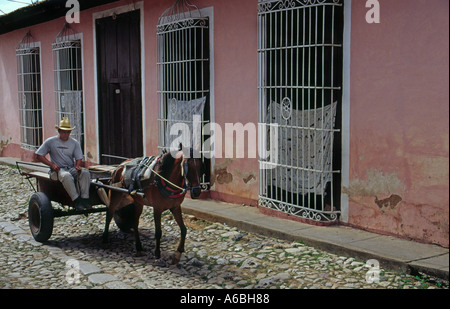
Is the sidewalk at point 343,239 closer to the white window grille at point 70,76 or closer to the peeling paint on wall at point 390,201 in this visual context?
the peeling paint on wall at point 390,201

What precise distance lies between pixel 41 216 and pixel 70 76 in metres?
6.67

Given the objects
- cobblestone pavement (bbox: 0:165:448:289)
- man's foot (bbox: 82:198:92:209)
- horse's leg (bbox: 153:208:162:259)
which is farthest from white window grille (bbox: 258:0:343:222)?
man's foot (bbox: 82:198:92:209)

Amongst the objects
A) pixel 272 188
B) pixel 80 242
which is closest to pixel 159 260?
pixel 80 242

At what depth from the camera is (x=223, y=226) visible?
25.2 ft

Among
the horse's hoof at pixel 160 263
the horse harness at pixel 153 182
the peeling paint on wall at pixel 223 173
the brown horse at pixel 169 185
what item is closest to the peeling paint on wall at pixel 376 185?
the brown horse at pixel 169 185

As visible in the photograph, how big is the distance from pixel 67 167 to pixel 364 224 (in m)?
3.71

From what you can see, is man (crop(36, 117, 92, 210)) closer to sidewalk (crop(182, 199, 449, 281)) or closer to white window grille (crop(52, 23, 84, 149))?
sidewalk (crop(182, 199, 449, 281))

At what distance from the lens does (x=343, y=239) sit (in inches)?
251

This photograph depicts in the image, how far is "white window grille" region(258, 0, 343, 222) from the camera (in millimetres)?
6859

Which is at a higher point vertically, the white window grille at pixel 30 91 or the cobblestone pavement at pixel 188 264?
the white window grille at pixel 30 91

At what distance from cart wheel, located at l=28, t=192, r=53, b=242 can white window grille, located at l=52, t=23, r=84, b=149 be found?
5698 millimetres

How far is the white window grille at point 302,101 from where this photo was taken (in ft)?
22.5

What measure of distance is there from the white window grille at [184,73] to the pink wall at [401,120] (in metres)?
2.98

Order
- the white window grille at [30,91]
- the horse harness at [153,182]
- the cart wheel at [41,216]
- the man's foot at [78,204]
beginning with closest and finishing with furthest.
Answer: the horse harness at [153,182], the man's foot at [78,204], the cart wheel at [41,216], the white window grille at [30,91]
